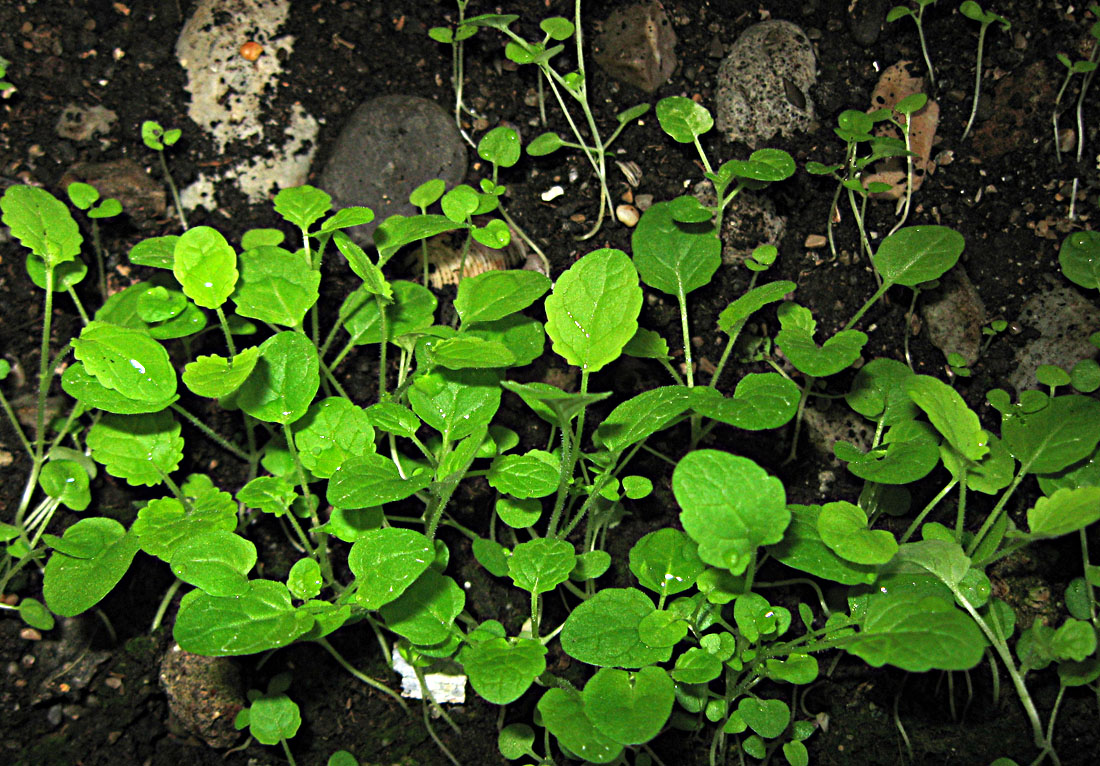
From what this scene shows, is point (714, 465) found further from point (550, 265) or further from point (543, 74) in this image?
point (543, 74)

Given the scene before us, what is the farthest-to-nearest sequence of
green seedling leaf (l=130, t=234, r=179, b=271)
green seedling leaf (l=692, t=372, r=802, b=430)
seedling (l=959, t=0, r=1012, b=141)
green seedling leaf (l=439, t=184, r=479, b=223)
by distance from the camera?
seedling (l=959, t=0, r=1012, b=141), green seedling leaf (l=439, t=184, r=479, b=223), green seedling leaf (l=130, t=234, r=179, b=271), green seedling leaf (l=692, t=372, r=802, b=430)

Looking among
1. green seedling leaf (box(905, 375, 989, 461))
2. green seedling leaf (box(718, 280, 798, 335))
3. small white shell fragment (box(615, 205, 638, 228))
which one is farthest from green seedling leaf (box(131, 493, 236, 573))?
green seedling leaf (box(905, 375, 989, 461))

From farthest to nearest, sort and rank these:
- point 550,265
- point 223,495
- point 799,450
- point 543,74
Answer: point 543,74, point 550,265, point 799,450, point 223,495

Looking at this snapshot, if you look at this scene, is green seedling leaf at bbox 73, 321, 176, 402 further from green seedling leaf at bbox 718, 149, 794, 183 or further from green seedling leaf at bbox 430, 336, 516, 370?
green seedling leaf at bbox 718, 149, 794, 183

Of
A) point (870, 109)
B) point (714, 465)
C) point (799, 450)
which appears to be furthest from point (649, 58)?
point (714, 465)

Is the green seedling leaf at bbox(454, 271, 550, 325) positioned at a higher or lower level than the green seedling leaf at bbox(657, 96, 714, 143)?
lower

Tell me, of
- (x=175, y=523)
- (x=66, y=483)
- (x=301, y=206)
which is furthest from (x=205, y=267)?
(x=66, y=483)
